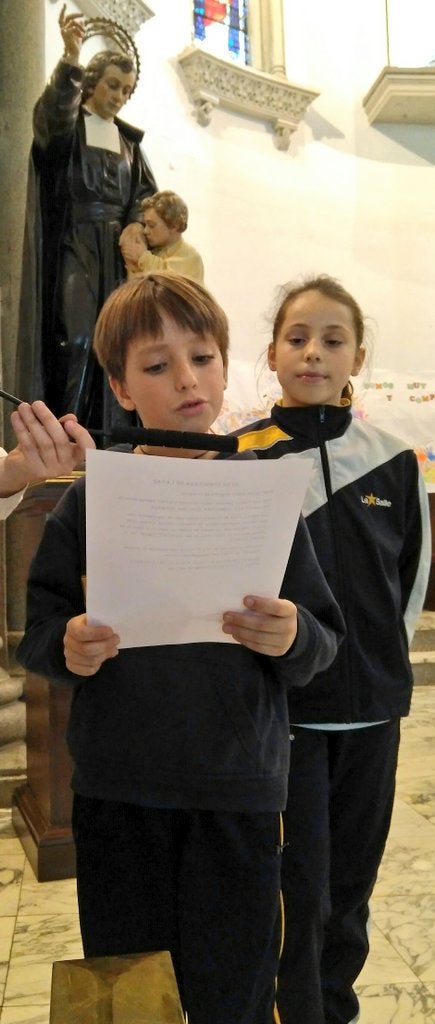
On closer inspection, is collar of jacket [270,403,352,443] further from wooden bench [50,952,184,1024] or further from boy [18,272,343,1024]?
wooden bench [50,952,184,1024]

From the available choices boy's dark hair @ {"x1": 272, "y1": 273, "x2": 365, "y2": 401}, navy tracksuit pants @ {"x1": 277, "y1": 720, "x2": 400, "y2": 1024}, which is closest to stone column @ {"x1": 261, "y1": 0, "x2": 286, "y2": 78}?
boy's dark hair @ {"x1": 272, "y1": 273, "x2": 365, "y2": 401}

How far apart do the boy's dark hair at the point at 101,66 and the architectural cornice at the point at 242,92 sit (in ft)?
7.88

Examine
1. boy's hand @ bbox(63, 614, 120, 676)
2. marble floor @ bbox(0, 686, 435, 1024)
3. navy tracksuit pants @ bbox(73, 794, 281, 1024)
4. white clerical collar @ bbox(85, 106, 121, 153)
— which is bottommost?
marble floor @ bbox(0, 686, 435, 1024)

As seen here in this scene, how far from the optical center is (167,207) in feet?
8.64

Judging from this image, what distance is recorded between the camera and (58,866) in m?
1.83

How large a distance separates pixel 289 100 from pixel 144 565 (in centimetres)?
544

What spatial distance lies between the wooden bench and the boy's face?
1.71 feet

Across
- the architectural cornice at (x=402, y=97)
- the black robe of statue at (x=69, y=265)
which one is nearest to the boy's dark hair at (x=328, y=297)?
the black robe of statue at (x=69, y=265)

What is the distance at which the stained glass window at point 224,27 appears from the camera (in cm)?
539

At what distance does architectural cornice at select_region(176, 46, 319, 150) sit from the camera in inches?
194

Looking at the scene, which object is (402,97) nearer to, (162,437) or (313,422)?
(313,422)

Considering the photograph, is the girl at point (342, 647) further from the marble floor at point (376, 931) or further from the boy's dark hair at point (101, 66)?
the boy's dark hair at point (101, 66)

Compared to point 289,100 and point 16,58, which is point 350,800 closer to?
point 16,58

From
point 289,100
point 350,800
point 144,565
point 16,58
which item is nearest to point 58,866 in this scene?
point 350,800
